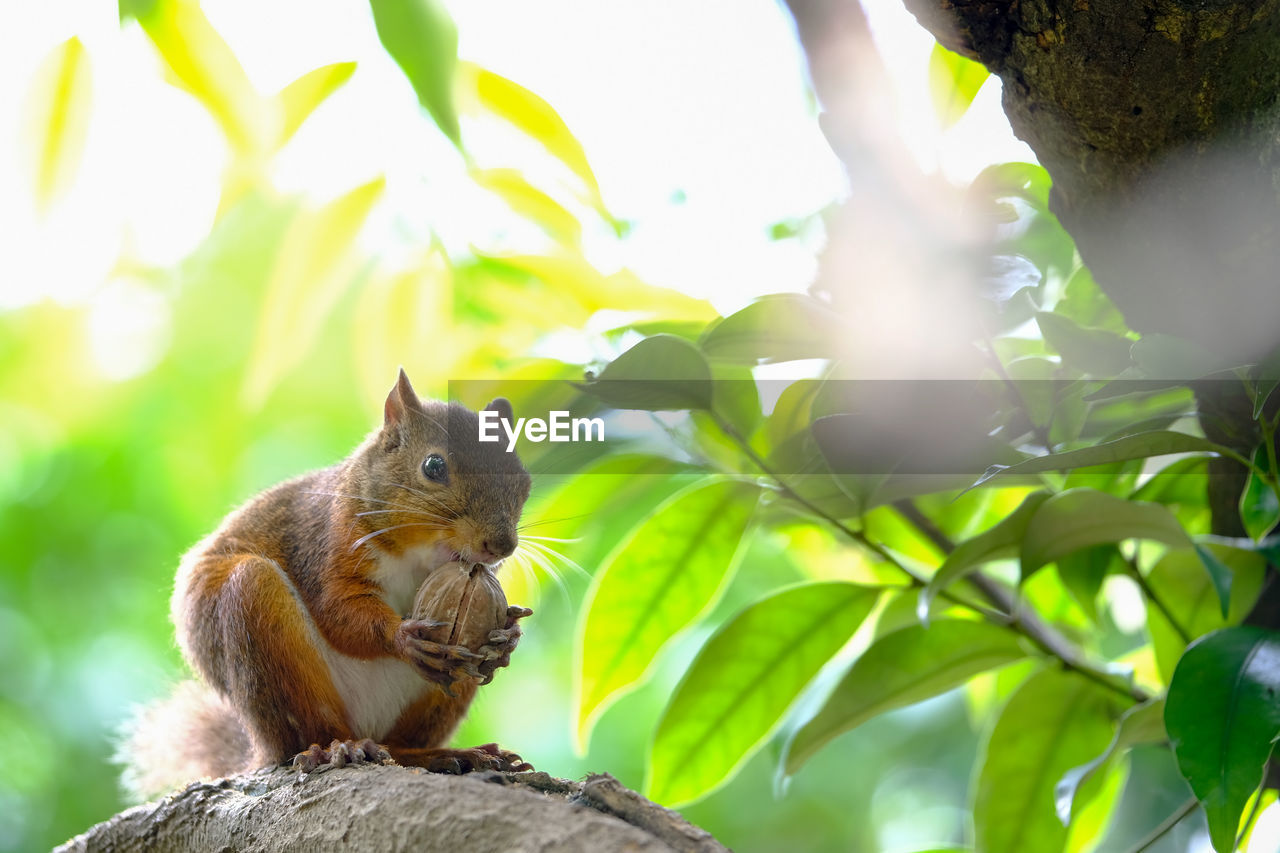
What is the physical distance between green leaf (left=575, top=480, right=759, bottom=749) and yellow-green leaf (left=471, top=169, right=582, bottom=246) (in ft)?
1.00

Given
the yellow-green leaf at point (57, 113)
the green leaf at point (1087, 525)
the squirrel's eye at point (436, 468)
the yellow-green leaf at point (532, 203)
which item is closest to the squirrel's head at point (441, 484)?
the squirrel's eye at point (436, 468)

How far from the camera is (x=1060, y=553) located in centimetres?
89

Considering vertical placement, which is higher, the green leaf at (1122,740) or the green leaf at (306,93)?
the green leaf at (306,93)

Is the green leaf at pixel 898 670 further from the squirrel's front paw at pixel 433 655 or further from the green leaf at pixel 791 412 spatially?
the squirrel's front paw at pixel 433 655

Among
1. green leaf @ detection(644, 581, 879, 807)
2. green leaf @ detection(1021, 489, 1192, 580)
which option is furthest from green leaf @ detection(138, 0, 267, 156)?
green leaf @ detection(1021, 489, 1192, 580)

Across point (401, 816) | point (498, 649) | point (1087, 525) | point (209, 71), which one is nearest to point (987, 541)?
point (1087, 525)

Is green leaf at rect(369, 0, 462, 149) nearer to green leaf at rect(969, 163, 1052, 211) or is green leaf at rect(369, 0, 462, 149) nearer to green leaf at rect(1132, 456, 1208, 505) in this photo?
green leaf at rect(969, 163, 1052, 211)

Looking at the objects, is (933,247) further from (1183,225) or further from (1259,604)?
(1259,604)

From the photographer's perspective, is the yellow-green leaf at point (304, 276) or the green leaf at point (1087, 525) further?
the yellow-green leaf at point (304, 276)

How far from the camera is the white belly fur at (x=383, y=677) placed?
3.02 ft

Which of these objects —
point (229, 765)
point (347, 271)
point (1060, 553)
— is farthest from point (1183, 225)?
point (229, 765)

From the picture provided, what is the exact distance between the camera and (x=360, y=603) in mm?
906

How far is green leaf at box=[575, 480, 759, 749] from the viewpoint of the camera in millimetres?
996

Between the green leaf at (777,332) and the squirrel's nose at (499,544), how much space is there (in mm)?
240
